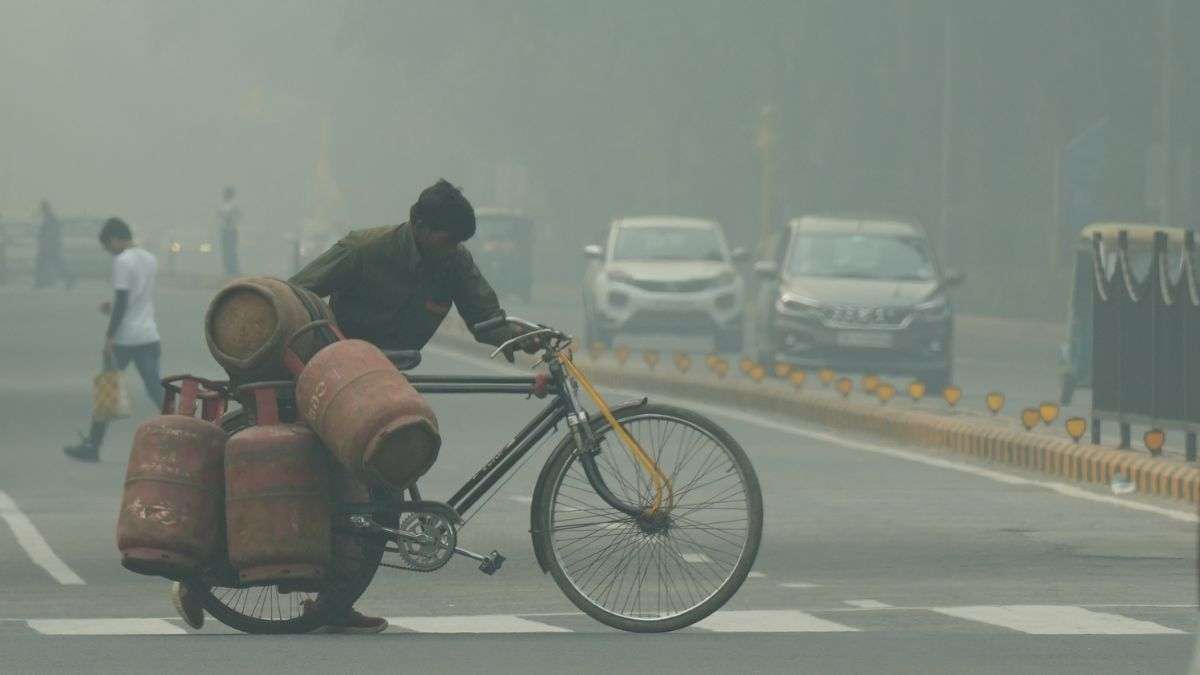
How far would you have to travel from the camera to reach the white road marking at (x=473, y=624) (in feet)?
34.0

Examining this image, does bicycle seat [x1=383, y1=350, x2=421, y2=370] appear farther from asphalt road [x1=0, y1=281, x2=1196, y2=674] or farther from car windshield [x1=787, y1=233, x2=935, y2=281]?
car windshield [x1=787, y1=233, x2=935, y2=281]

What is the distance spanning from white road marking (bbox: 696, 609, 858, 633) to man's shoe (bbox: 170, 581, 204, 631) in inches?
63.6

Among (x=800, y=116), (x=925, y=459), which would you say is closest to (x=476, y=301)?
(x=925, y=459)

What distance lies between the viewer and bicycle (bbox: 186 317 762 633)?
9891 millimetres

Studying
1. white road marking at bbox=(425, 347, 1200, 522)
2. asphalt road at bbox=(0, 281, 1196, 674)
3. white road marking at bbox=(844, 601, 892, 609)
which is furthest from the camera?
white road marking at bbox=(425, 347, 1200, 522)

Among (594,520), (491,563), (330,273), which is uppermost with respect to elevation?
(330,273)

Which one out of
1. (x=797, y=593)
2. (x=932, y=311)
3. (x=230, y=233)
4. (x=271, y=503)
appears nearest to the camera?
(x=271, y=503)

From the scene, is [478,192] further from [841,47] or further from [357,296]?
[357,296]

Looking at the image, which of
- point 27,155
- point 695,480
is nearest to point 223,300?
point 695,480

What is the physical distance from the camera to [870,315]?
29.0 metres

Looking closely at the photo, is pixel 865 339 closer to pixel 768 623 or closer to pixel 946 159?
pixel 768 623

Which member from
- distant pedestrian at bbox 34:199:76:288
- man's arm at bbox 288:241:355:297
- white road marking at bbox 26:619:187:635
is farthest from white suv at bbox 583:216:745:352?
distant pedestrian at bbox 34:199:76:288

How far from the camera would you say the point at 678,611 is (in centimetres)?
1005

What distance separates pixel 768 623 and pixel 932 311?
18.9 meters
